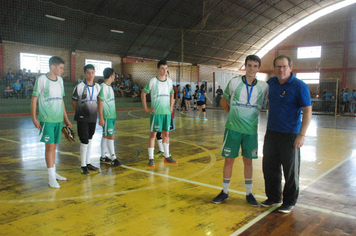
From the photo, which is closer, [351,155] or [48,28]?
[351,155]

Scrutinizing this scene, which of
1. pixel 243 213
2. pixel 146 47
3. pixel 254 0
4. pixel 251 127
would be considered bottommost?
pixel 243 213

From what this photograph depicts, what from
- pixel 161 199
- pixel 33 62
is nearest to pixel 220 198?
pixel 161 199

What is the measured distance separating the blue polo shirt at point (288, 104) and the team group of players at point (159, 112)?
0.03 m

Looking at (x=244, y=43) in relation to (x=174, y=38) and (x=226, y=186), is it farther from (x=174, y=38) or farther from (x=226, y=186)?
(x=226, y=186)

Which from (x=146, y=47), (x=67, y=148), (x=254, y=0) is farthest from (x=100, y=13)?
(x=67, y=148)

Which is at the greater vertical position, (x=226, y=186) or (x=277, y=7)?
(x=277, y=7)

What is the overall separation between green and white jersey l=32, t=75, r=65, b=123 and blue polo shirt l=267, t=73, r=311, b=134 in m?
3.16

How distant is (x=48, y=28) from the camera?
20766 mm

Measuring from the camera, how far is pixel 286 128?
3381mm

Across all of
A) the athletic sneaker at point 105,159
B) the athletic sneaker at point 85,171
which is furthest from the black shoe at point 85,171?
the athletic sneaker at point 105,159

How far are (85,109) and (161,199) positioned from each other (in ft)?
7.17

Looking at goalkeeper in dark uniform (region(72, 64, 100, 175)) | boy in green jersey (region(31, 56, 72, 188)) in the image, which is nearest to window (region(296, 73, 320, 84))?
goalkeeper in dark uniform (region(72, 64, 100, 175))

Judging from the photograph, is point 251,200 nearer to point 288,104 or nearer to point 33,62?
point 288,104

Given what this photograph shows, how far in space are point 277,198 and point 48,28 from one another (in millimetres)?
21829
